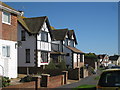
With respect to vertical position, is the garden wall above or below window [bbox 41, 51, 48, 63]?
below

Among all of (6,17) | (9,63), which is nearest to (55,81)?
(9,63)

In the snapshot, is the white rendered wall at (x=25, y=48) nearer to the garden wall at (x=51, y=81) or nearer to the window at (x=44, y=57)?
the window at (x=44, y=57)

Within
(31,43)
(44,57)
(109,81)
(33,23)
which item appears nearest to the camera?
(109,81)

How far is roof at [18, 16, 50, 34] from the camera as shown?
28.1 m

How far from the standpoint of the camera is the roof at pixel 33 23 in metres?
28.1

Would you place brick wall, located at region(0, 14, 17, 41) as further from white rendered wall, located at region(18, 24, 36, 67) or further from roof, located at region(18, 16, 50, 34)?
white rendered wall, located at region(18, 24, 36, 67)

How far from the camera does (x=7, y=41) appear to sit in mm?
18469

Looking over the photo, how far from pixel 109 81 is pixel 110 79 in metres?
0.09

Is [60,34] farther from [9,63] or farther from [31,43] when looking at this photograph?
[9,63]

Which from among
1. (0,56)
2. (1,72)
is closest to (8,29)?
(0,56)

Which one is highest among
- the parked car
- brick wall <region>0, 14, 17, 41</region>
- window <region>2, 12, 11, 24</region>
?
window <region>2, 12, 11, 24</region>

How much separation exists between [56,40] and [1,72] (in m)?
20.0

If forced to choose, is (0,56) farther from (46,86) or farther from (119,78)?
(119,78)

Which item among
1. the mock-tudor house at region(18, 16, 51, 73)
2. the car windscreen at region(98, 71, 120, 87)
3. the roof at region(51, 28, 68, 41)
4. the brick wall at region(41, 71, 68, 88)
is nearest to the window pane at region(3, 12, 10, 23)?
the brick wall at region(41, 71, 68, 88)
